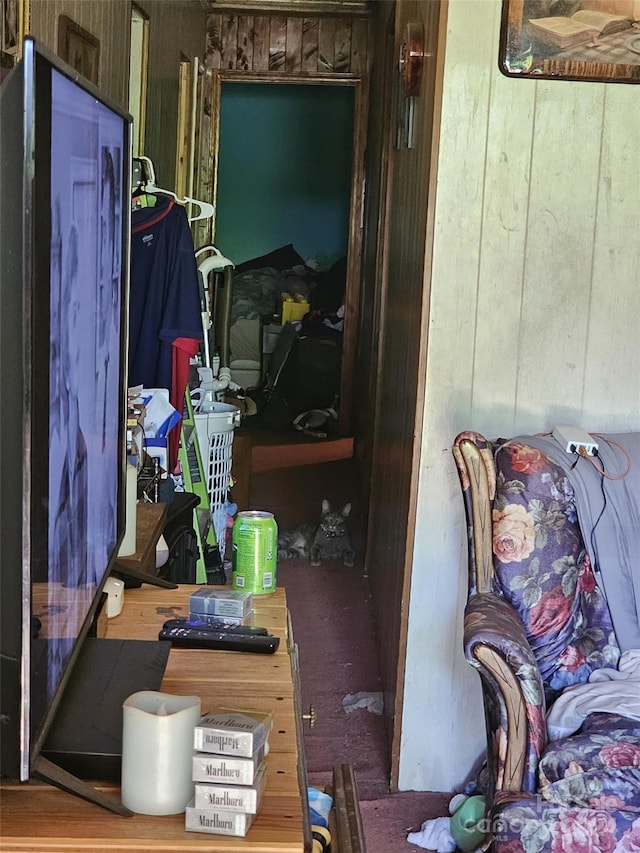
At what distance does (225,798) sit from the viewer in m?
0.92

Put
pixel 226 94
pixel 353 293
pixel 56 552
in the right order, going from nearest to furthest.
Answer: pixel 56 552, pixel 353 293, pixel 226 94

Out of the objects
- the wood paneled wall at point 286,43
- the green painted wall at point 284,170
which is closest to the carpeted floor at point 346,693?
the wood paneled wall at point 286,43

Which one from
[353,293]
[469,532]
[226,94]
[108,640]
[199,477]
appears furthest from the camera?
[226,94]

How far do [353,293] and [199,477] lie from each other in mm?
3005

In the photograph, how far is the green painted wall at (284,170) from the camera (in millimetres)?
7777

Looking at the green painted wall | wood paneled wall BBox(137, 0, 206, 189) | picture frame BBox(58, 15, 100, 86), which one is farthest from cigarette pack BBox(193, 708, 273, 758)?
the green painted wall

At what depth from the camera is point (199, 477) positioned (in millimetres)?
3812

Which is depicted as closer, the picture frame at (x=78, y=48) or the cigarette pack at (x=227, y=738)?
the cigarette pack at (x=227, y=738)

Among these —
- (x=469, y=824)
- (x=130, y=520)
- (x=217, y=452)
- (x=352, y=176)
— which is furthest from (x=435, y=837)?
(x=352, y=176)

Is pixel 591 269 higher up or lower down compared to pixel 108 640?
higher up

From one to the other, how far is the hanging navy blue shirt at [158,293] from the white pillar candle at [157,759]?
2702 millimetres

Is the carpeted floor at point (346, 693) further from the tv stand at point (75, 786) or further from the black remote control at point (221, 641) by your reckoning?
the tv stand at point (75, 786)

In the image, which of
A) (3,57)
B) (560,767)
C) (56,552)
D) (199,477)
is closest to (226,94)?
(199,477)

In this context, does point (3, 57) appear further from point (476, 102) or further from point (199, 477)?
point (199, 477)
